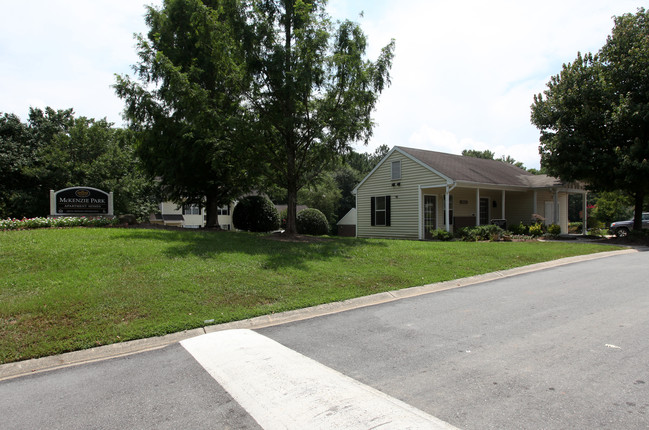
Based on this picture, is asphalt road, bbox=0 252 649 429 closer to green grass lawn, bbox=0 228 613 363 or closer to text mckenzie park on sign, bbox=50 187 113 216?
green grass lawn, bbox=0 228 613 363

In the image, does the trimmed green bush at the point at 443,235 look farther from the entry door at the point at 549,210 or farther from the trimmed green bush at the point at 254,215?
the entry door at the point at 549,210

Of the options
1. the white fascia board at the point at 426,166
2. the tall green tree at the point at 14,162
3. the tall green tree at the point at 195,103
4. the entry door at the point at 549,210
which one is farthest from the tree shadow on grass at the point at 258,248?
the tall green tree at the point at 14,162

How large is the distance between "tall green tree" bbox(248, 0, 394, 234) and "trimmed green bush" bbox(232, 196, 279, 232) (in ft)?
19.8

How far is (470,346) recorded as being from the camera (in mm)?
4738

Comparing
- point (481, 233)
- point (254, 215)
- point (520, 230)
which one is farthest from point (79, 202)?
point (520, 230)

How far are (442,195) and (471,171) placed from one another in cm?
214

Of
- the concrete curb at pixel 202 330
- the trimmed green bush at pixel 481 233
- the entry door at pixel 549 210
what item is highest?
the entry door at pixel 549 210

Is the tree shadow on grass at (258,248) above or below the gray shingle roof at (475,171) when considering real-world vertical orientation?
below

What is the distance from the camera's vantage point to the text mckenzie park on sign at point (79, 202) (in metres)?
14.7

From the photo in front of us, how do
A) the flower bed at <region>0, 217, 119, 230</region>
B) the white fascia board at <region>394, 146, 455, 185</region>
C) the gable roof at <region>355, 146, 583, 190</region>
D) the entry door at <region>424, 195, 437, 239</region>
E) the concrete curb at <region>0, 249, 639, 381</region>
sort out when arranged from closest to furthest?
the concrete curb at <region>0, 249, 639, 381</region>, the flower bed at <region>0, 217, 119, 230</region>, the white fascia board at <region>394, 146, 455, 185</region>, the gable roof at <region>355, 146, 583, 190</region>, the entry door at <region>424, 195, 437, 239</region>

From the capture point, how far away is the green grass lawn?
18.4 feet

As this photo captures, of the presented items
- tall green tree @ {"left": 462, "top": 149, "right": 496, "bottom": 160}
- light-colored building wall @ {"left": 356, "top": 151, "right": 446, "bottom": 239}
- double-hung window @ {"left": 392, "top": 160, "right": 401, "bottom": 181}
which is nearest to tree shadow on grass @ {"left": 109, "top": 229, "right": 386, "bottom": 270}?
light-colored building wall @ {"left": 356, "top": 151, "right": 446, "bottom": 239}

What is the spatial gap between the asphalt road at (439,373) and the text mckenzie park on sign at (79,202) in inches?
487

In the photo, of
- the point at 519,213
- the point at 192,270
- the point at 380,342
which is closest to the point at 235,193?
the point at 192,270
